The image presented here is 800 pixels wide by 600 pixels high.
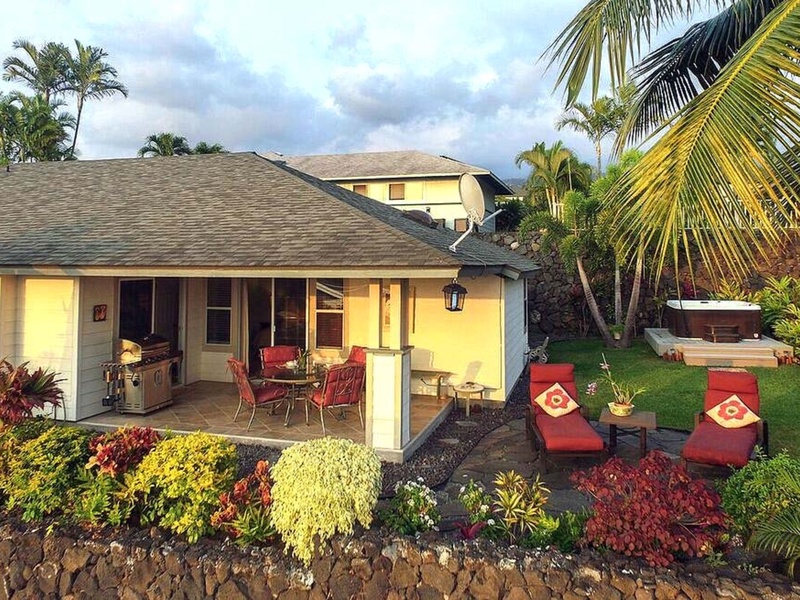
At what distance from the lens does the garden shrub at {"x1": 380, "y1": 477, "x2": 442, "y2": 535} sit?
386cm

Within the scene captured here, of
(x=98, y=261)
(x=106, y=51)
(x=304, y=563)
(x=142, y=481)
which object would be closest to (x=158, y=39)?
(x=98, y=261)

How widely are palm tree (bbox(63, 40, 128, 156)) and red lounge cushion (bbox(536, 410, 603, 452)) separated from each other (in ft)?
119

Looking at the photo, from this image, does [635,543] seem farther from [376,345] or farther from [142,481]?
[376,345]

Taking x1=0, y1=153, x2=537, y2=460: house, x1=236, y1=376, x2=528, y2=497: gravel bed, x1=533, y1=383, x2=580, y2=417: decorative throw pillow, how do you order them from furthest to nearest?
1. x1=533, y1=383, x2=580, y2=417: decorative throw pillow
2. x1=0, y1=153, x2=537, y2=460: house
3. x1=236, y1=376, x2=528, y2=497: gravel bed

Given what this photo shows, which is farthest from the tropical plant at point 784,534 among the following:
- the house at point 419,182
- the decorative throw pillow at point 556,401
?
the house at point 419,182

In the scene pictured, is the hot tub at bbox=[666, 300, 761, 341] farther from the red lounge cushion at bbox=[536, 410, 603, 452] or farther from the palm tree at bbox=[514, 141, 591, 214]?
the palm tree at bbox=[514, 141, 591, 214]

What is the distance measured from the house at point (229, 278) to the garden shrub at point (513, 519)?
2.59m

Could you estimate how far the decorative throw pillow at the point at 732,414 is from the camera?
6.47 meters

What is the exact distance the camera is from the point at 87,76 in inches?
1298

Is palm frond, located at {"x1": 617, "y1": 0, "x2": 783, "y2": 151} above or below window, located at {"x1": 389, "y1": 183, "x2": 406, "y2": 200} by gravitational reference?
below

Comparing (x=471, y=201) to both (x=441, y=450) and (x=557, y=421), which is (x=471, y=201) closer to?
(x=557, y=421)

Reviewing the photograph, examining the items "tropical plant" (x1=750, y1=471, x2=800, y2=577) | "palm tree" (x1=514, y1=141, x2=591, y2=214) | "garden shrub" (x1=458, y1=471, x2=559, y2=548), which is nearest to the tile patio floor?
"garden shrub" (x1=458, y1=471, x2=559, y2=548)

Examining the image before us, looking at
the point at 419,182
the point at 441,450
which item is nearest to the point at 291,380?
the point at 441,450

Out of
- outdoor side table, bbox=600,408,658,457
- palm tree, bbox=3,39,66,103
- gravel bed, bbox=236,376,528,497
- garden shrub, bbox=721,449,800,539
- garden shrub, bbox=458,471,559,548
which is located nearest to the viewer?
garden shrub, bbox=721,449,800,539
